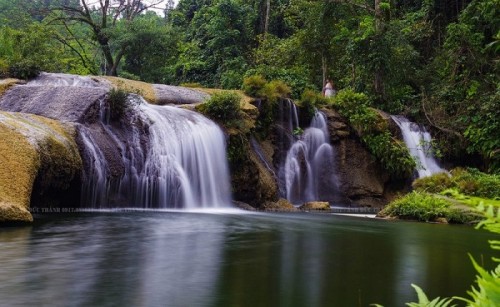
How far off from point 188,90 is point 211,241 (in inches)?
464

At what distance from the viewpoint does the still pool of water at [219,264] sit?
13.3 feet

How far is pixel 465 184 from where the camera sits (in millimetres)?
13641

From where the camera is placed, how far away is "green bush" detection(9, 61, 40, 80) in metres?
16.6

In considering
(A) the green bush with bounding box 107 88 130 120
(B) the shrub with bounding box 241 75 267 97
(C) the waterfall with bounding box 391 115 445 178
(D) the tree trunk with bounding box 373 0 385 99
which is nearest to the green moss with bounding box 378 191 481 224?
(C) the waterfall with bounding box 391 115 445 178

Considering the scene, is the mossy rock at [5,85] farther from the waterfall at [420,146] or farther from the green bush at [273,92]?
the waterfall at [420,146]

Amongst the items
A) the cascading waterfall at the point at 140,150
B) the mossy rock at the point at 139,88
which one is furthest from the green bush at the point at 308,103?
the mossy rock at the point at 139,88

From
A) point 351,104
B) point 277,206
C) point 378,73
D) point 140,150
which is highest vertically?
point 378,73

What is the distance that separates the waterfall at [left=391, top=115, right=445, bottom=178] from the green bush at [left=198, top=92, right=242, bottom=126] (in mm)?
7277

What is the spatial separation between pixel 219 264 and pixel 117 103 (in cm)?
879

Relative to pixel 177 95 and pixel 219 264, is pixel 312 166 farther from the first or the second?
pixel 219 264

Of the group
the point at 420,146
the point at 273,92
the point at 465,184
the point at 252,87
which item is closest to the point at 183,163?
the point at 252,87

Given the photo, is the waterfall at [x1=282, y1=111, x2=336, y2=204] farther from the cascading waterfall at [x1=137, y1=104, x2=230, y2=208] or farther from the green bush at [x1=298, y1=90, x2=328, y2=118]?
the cascading waterfall at [x1=137, y1=104, x2=230, y2=208]

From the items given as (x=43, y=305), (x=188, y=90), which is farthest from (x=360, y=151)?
(x=43, y=305)

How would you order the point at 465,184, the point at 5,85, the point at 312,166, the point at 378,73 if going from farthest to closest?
the point at 378,73 < the point at 312,166 < the point at 5,85 < the point at 465,184
